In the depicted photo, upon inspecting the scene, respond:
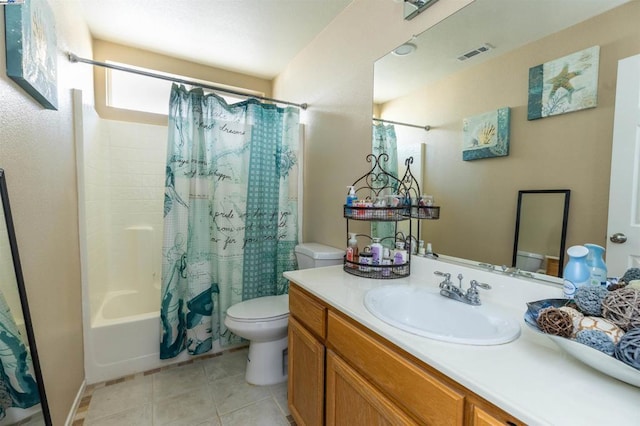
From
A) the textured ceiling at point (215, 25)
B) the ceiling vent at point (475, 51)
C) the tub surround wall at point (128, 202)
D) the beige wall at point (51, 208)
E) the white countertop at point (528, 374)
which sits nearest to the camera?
the white countertop at point (528, 374)

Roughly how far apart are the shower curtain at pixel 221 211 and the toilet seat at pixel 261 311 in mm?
308

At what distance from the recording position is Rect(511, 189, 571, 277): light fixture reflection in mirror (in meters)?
0.97

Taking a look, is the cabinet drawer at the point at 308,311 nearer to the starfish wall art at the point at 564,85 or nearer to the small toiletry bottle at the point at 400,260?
the small toiletry bottle at the point at 400,260

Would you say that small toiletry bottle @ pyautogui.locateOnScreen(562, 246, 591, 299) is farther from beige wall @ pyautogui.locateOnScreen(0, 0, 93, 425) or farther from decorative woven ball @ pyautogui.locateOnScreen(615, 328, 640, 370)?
beige wall @ pyautogui.locateOnScreen(0, 0, 93, 425)

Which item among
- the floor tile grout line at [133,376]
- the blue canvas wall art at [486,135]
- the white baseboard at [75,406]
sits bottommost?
the floor tile grout line at [133,376]

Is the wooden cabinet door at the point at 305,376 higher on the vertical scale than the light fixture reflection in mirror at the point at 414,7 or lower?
lower

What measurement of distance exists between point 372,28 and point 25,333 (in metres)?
2.12

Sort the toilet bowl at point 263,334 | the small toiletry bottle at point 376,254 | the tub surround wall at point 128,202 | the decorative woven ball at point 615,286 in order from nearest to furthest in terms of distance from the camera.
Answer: the decorative woven ball at point 615,286 < the small toiletry bottle at point 376,254 < the toilet bowl at point 263,334 < the tub surround wall at point 128,202

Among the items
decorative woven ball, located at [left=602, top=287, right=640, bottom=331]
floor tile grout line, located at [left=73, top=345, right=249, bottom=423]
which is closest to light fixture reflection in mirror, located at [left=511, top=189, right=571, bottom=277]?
decorative woven ball, located at [left=602, top=287, right=640, bottom=331]

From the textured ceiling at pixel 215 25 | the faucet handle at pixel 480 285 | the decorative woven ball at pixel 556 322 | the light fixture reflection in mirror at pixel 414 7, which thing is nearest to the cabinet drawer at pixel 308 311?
the faucet handle at pixel 480 285

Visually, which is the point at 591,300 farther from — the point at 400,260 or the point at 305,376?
the point at 305,376

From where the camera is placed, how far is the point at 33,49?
1.06 meters

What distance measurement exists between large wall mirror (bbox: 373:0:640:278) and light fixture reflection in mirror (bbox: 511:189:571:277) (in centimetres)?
3

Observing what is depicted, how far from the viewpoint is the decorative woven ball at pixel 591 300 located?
2.27 ft
